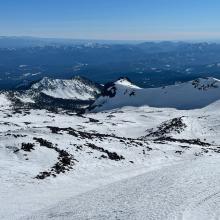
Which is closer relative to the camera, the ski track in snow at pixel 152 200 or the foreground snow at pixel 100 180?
the ski track in snow at pixel 152 200

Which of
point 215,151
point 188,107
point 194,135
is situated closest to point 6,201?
point 215,151

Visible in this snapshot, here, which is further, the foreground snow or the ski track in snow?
the foreground snow

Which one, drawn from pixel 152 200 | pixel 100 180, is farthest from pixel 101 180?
pixel 152 200

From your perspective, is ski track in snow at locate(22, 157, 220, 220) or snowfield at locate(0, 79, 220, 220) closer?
ski track in snow at locate(22, 157, 220, 220)

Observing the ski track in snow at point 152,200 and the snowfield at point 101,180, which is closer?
the ski track in snow at point 152,200

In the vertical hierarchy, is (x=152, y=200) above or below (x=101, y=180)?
above

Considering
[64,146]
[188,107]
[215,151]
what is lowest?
[188,107]

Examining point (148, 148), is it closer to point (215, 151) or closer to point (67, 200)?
point (215, 151)

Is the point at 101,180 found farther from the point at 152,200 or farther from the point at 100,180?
the point at 152,200
